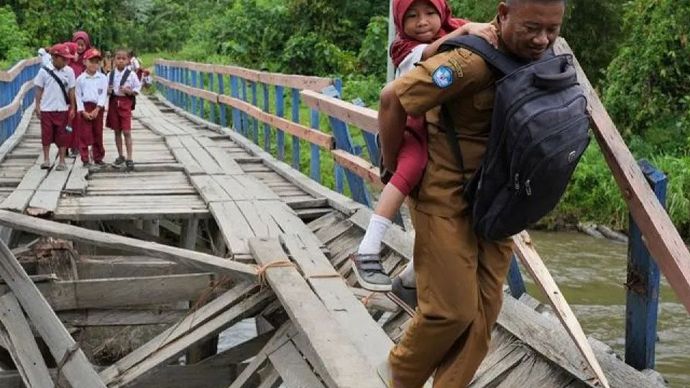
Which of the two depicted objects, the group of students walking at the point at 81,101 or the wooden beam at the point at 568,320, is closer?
the wooden beam at the point at 568,320

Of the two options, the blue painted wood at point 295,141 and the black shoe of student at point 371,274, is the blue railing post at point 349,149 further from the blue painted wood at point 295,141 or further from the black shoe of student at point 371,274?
the black shoe of student at point 371,274

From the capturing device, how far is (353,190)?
24.2ft

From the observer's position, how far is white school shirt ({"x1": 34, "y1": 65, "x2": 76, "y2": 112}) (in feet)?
31.0

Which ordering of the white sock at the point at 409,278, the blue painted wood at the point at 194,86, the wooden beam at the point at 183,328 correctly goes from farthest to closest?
the blue painted wood at the point at 194,86, the wooden beam at the point at 183,328, the white sock at the point at 409,278

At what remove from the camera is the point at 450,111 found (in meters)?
3.06

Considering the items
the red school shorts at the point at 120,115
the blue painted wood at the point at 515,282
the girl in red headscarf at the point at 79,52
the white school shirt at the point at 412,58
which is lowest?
the red school shorts at the point at 120,115

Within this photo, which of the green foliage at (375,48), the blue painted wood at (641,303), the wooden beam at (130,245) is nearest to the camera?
the blue painted wood at (641,303)

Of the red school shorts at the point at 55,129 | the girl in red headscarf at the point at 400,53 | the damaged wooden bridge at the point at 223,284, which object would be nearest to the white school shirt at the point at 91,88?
the red school shorts at the point at 55,129

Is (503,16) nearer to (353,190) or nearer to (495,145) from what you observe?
(495,145)

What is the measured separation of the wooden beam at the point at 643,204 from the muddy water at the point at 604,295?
193 inches

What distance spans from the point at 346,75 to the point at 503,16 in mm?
20505

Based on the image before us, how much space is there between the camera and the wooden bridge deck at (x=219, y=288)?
Result: 13.9 ft


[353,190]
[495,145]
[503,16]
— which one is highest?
[503,16]

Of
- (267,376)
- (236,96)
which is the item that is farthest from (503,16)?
(236,96)
